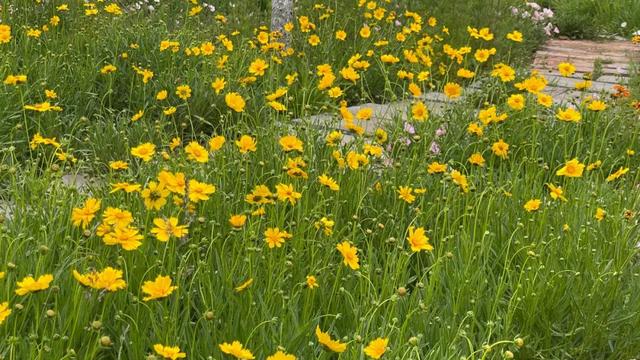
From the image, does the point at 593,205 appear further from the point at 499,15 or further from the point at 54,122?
the point at 499,15

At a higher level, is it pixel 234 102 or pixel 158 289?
pixel 234 102

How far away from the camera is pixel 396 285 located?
2.46m

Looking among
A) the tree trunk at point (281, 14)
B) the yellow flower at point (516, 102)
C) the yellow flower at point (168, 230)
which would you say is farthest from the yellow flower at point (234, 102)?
the tree trunk at point (281, 14)

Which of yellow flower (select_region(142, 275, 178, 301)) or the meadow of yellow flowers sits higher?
yellow flower (select_region(142, 275, 178, 301))

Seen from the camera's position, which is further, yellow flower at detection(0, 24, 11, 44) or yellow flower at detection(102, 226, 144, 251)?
yellow flower at detection(0, 24, 11, 44)

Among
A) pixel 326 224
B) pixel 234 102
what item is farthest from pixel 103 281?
pixel 234 102

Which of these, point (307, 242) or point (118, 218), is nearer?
point (118, 218)

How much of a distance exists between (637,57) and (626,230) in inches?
215

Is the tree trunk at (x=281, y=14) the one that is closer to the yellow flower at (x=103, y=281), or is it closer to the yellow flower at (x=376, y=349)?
the yellow flower at (x=103, y=281)

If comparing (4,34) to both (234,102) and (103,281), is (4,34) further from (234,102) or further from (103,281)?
(103,281)

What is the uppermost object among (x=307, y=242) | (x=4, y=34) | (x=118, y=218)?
(x=4, y=34)

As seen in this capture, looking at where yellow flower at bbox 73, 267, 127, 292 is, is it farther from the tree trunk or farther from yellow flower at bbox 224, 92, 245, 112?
the tree trunk

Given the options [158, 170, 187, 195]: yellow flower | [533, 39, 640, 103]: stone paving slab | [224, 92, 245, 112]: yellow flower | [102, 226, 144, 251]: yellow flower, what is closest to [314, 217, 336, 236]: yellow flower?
[158, 170, 187, 195]: yellow flower

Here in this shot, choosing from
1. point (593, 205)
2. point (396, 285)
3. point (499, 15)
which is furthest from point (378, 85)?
point (396, 285)
